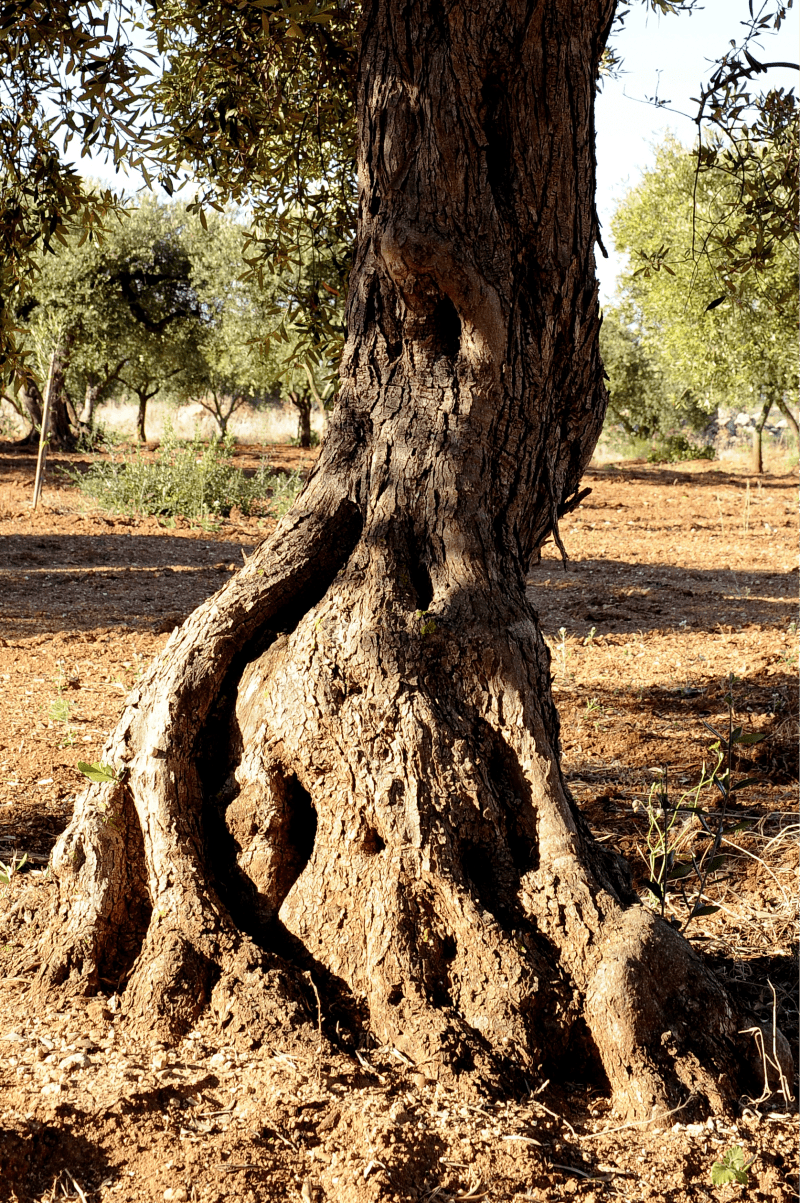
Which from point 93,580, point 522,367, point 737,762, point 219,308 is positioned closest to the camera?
point 522,367

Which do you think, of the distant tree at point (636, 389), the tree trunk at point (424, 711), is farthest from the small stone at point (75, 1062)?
the distant tree at point (636, 389)

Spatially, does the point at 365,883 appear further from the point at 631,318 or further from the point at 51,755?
the point at 631,318

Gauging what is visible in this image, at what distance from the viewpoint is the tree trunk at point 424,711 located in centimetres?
237

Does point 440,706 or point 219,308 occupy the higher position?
point 219,308

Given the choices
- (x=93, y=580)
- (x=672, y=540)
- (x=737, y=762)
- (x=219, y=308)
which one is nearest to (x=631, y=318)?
(x=219, y=308)

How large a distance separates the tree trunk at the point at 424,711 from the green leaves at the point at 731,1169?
18cm

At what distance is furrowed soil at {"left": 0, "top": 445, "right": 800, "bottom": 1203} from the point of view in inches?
78.9

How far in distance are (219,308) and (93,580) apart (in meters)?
18.3

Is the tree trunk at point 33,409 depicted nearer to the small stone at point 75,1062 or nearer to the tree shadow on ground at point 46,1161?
the small stone at point 75,1062

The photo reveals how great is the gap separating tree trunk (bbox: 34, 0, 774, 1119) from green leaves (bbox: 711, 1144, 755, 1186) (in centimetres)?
18

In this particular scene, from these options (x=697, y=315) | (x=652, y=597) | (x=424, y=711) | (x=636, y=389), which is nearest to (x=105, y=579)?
(x=652, y=597)

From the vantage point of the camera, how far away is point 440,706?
101 inches

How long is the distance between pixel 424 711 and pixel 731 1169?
1.26m

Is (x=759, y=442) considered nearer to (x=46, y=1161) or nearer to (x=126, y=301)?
(x=126, y=301)
